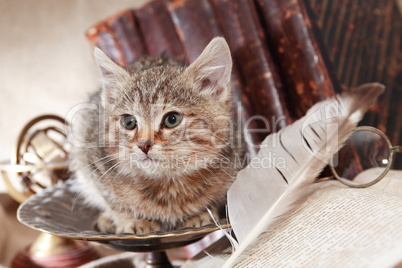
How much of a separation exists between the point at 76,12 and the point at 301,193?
1.09 m

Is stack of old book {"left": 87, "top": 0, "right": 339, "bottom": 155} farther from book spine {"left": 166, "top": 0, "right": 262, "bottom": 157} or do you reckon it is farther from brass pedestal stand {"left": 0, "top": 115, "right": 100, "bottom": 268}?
brass pedestal stand {"left": 0, "top": 115, "right": 100, "bottom": 268}

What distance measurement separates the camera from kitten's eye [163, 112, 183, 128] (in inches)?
23.2

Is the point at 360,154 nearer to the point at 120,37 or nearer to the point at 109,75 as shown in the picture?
the point at 109,75

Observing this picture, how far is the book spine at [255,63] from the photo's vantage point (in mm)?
858

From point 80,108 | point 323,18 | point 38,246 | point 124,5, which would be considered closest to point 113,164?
point 80,108

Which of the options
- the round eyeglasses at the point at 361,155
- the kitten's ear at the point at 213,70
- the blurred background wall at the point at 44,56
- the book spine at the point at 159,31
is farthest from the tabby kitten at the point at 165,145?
the blurred background wall at the point at 44,56

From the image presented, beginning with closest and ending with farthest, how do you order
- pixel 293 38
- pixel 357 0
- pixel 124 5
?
pixel 293 38, pixel 357 0, pixel 124 5

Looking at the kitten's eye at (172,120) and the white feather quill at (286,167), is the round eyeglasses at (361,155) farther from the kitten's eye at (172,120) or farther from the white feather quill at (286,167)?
the kitten's eye at (172,120)

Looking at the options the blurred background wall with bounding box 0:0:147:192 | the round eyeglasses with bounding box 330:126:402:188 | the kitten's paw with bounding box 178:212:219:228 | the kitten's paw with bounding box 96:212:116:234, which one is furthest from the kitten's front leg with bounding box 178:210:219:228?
the blurred background wall with bounding box 0:0:147:192

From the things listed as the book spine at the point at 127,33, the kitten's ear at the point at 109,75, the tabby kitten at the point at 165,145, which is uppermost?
the book spine at the point at 127,33

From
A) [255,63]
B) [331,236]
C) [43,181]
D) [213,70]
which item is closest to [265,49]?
[255,63]

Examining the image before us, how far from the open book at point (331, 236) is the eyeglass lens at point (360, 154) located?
91mm

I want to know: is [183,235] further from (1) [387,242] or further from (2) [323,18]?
(2) [323,18]

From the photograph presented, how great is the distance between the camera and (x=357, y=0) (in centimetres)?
108
